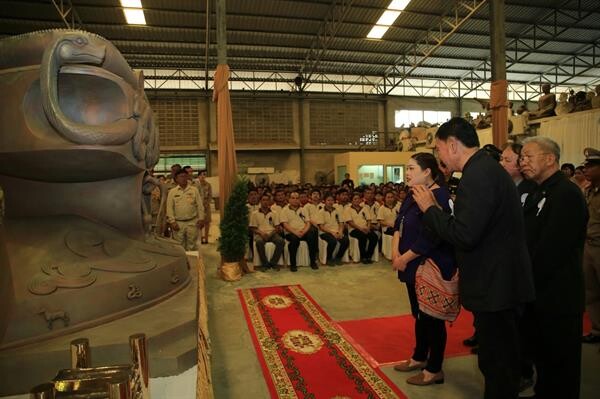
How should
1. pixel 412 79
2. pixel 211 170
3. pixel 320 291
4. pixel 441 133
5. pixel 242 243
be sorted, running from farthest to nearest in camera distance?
pixel 412 79 < pixel 211 170 < pixel 242 243 < pixel 320 291 < pixel 441 133

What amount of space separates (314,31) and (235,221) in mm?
8685

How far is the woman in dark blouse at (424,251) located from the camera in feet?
7.64

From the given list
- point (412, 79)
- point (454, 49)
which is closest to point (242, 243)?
point (454, 49)

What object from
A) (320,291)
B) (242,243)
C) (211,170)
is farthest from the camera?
(211,170)

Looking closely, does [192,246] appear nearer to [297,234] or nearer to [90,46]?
[297,234]

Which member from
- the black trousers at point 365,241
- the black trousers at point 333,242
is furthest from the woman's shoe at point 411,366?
the black trousers at point 365,241

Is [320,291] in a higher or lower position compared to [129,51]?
lower

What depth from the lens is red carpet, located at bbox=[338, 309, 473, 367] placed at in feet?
10.1

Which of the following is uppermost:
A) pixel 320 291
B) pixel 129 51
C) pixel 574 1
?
pixel 574 1

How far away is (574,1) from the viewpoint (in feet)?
38.0

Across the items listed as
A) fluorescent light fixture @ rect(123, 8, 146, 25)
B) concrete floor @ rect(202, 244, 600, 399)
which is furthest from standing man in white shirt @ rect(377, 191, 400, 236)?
fluorescent light fixture @ rect(123, 8, 146, 25)

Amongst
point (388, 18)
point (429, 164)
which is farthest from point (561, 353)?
point (388, 18)

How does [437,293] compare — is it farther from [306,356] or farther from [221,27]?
[221,27]

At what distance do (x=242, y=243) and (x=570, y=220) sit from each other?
4.06 meters
